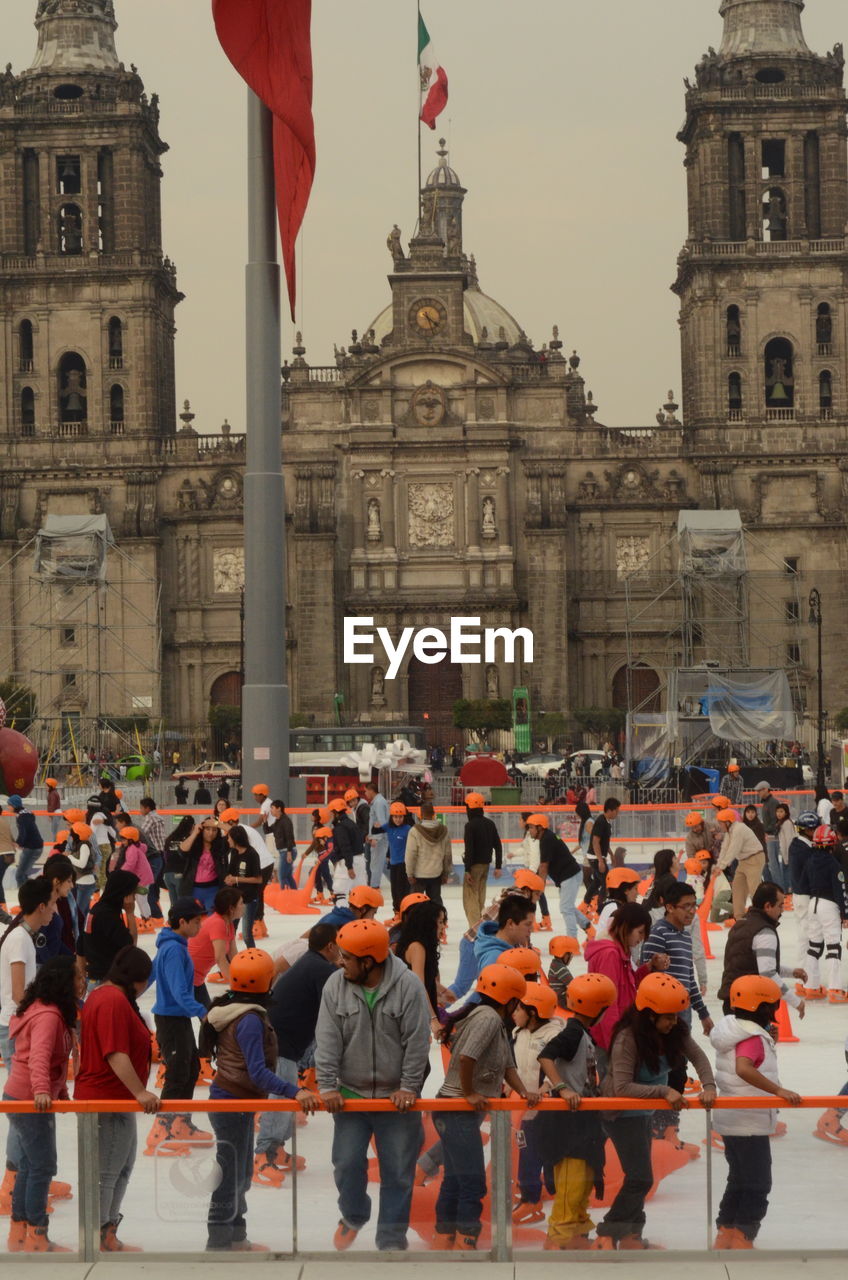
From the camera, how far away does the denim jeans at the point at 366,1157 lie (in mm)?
9023

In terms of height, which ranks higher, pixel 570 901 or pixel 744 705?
pixel 744 705

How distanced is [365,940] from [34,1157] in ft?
5.77

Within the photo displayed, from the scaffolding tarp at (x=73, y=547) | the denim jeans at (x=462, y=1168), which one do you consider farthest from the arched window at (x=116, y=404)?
the denim jeans at (x=462, y=1168)

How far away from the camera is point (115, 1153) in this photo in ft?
29.3

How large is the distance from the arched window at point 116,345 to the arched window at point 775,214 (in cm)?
2135

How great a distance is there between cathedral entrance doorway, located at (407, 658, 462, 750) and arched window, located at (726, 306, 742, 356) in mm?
13585

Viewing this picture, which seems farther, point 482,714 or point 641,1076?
point 482,714

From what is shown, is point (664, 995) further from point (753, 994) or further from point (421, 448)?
point (421, 448)

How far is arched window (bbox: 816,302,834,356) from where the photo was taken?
2566 inches

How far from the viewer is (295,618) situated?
2547 inches

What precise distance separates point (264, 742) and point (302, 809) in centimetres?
622

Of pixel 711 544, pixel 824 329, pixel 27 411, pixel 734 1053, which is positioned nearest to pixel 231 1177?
pixel 734 1053

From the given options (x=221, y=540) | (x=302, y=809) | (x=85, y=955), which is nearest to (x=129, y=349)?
(x=221, y=540)

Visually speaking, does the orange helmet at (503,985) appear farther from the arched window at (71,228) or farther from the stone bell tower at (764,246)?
the arched window at (71,228)
